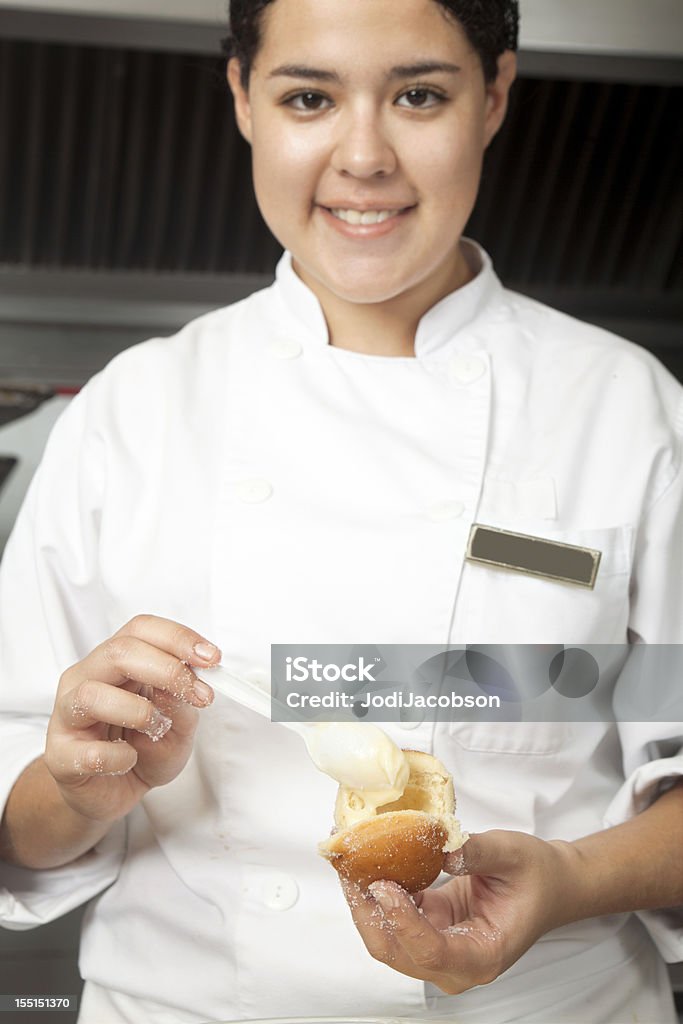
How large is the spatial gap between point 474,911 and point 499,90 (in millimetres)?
641

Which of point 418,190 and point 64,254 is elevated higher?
point 418,190

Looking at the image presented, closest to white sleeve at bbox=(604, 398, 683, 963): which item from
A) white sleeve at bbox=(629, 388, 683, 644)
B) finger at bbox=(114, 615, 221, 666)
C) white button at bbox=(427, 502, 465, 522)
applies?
white sleeve at bbox=(629, 388, 683, 644)

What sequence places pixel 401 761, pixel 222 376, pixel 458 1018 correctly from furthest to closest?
pixel 222 376
pixel 458 1018
pixel 401 761

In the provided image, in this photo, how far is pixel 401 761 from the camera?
706 millimetres

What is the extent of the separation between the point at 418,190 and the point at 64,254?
406mm

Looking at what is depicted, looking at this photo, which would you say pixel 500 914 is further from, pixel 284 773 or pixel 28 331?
pixel 28 331

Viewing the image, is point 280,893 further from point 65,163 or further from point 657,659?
point 65,163

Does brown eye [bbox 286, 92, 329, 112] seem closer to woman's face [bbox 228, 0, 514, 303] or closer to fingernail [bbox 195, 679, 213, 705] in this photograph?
woman's face [bbox 228, 0, 514, 303]

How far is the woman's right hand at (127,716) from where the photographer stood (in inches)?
29.9

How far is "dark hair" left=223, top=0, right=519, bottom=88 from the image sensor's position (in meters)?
0.86

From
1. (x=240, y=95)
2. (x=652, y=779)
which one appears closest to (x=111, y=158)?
(x=240, y=95)

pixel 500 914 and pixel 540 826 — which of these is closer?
pixel 500 914

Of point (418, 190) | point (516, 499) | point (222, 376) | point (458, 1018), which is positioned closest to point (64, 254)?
point (222, 376)

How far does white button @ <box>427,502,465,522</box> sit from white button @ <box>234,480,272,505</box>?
0.13 meters
